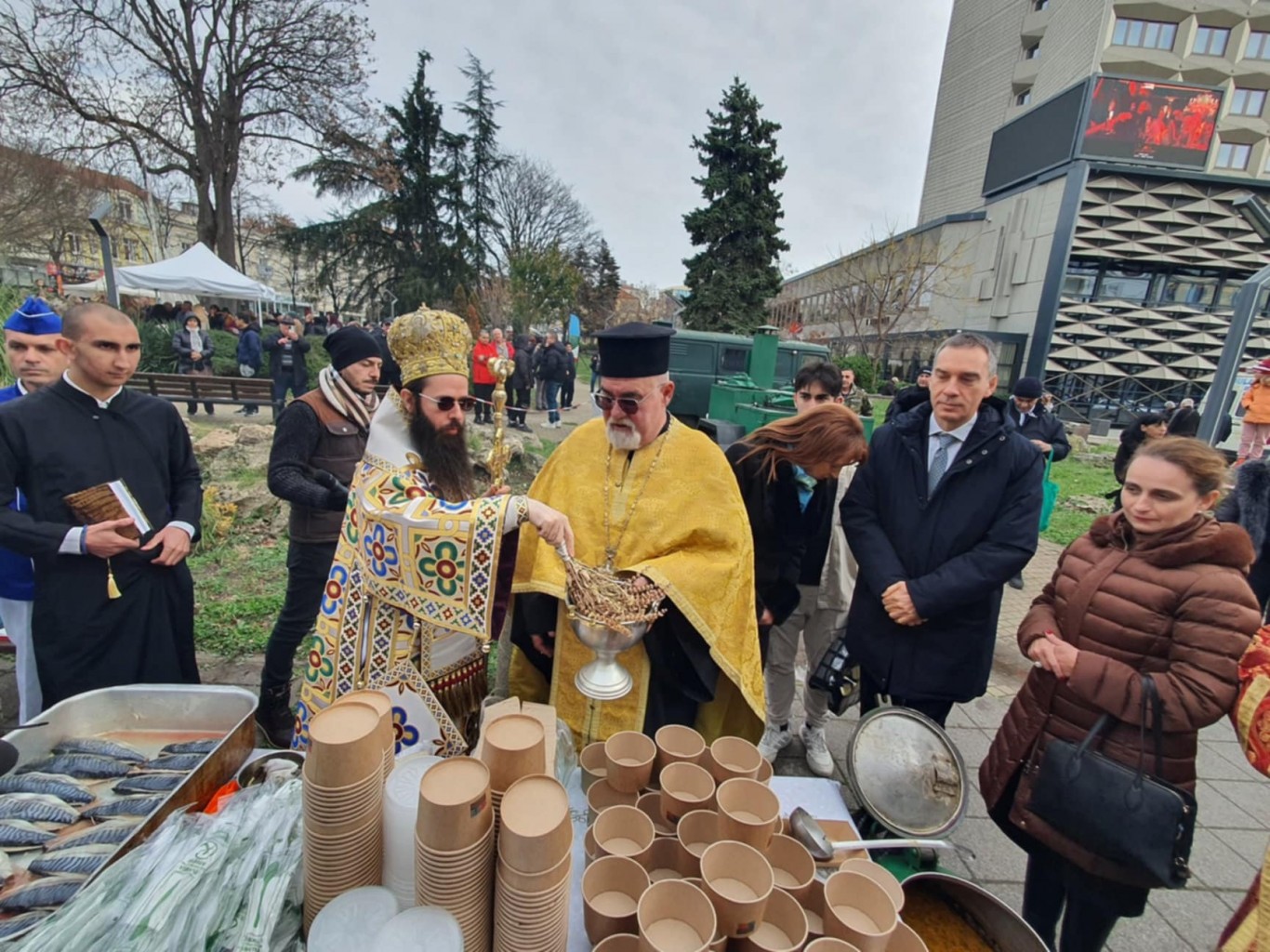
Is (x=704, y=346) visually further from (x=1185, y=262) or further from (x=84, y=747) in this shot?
(x=1185, y=262)

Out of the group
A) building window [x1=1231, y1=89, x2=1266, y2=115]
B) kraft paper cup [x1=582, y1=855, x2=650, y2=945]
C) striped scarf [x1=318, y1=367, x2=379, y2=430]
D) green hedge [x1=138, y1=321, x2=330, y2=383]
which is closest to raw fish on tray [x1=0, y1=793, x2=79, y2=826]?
kraft paper cup [x1=582, y1=855, x2=650, y2=945]

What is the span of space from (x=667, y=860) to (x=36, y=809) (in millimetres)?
1478

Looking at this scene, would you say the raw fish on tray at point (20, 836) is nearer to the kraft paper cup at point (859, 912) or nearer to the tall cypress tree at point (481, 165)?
the kraft paper cup at point (859, 912)

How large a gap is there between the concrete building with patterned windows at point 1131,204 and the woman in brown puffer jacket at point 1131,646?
28.7 meters

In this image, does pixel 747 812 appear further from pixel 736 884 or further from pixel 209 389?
pixel 209 389

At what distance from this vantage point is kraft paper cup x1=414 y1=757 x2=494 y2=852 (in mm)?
972

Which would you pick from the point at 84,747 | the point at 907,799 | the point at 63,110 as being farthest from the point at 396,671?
the point at 63,110

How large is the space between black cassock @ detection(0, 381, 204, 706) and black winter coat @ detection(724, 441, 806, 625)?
103 inches

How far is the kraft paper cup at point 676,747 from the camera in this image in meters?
1.56

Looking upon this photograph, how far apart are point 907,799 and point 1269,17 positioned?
43666 mm

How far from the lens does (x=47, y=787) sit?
A: 4.67 ft

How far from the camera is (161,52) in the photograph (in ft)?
55.0

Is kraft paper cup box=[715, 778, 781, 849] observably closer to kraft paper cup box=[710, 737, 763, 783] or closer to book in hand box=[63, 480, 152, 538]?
kraft paper cup box=[710, 737, 763, 783]

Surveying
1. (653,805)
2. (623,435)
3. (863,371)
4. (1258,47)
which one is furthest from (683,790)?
(1258,47)
